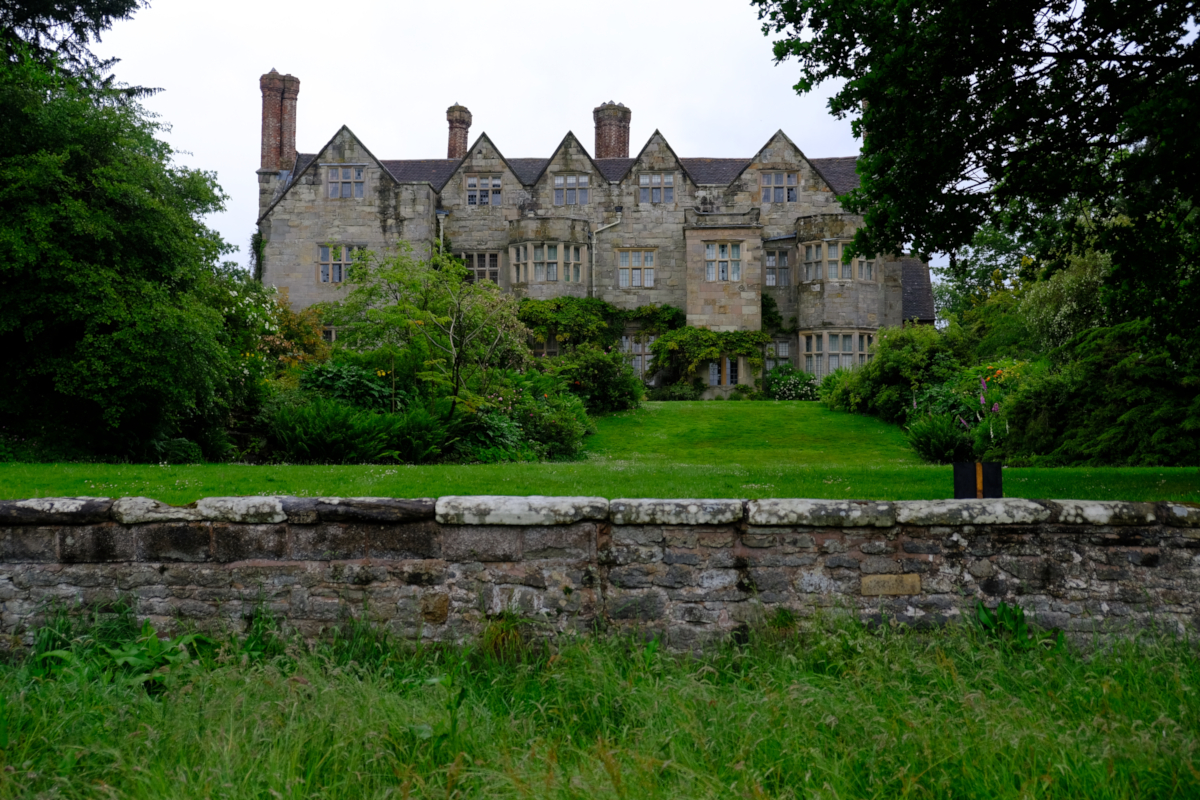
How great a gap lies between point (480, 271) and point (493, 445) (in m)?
19.7

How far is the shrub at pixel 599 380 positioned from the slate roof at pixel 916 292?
1561 cm

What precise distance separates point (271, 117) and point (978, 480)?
35.6 metres

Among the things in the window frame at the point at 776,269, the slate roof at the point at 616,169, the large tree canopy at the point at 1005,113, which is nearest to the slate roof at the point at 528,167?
the slate roof at the point at 616,169

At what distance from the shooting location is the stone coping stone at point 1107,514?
19.4 feet

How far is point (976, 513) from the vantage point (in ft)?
19.5

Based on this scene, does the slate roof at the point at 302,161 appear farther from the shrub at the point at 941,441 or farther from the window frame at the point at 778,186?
the shrub at the point at 941,441

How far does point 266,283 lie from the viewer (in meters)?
32.9

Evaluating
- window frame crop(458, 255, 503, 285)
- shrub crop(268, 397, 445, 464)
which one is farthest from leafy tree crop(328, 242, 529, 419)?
window frame crop(458, 255, 503, 285)

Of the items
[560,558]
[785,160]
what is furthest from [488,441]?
[785,160]

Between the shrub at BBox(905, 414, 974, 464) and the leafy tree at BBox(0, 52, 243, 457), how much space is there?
12605 millimetres

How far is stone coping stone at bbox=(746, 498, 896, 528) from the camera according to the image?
234 inches

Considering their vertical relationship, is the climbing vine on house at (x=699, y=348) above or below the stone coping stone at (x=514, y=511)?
above

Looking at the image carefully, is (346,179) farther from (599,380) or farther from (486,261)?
(599,380)

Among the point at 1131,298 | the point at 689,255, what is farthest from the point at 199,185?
the point at 689,255
